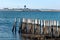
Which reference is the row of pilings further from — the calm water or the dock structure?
the calm water

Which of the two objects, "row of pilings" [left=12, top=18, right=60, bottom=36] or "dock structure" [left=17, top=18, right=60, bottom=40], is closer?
"dock structure" [left=17, top=18, right=60, bottom=40]

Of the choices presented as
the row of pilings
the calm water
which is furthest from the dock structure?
the calm water

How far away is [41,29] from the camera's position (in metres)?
34.9

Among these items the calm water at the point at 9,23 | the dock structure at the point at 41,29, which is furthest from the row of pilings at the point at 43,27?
the calm water at the point at 9,23

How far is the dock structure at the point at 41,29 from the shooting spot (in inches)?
1329

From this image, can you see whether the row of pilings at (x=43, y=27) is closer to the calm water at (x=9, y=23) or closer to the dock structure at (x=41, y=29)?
the dock structure at (x=41, y=29)

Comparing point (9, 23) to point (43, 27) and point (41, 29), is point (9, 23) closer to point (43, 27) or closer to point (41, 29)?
point (43, 27)

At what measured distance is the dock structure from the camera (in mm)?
33750

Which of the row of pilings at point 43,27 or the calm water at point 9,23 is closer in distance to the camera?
the row of pilings at point 43,27

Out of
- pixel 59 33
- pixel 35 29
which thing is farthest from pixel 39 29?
pixel 59 33

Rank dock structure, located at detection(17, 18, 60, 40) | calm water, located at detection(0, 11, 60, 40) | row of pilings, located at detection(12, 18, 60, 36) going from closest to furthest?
dock structure, located at detection(17, 18, 60, 40) < row of pilings, located at detection(12, 18, 60, 36) < calm water, located at detection(0, 11, 60, 40)

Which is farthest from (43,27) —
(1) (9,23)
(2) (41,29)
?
(1) (9,23)

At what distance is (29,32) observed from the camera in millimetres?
36281

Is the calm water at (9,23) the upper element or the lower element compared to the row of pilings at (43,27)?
lower
